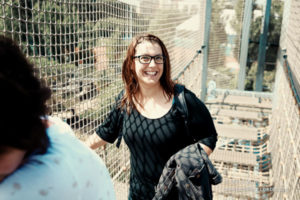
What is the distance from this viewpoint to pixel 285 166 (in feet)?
7.63

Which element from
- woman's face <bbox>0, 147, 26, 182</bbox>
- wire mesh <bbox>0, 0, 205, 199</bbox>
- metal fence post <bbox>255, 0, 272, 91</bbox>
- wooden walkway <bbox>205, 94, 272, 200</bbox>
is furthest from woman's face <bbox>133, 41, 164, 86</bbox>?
metal fence post <bbox>255, 0, 272, 91</bbox>

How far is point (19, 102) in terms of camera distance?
0.32 m

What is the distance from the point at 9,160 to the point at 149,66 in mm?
788

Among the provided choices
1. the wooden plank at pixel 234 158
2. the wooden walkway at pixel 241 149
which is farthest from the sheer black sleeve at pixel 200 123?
the wooden plank at pixel 234 158

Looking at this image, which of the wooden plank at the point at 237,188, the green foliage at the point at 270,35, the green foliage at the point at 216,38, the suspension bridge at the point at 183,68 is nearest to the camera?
the suspension bridge at the point at 183,68

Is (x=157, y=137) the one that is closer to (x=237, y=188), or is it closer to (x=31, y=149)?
(x=31, y=149)

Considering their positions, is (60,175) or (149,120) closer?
(60,175)

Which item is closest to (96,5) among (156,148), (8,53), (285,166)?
(156,148)

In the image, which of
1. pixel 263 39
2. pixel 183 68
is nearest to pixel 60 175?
pixel 183 68

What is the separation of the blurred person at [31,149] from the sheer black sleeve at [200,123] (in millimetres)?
604

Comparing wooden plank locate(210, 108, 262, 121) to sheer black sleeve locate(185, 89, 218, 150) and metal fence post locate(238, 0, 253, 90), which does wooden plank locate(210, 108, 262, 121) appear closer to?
metal fence post locate(238, 0, 253, 90)

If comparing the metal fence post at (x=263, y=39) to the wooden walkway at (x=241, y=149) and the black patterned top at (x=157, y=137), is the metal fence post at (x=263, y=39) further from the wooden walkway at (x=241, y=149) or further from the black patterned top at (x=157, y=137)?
the black patterned top at (x=157, y=137)

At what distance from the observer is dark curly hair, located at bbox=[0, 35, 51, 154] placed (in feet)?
1.03

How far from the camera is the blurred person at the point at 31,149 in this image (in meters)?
0.32
